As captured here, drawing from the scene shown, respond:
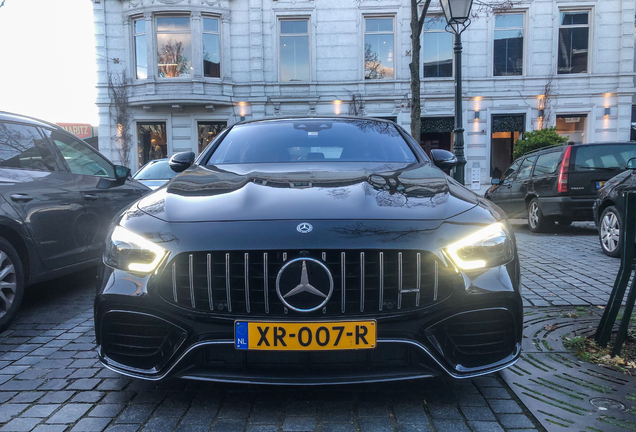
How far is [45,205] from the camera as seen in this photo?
4.11 meters

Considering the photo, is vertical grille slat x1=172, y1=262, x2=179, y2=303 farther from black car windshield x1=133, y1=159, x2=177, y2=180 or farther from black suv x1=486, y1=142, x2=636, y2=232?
black suv x1=486, y1=142, x2=636, y2=232

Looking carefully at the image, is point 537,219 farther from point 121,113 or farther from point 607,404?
point 121,113

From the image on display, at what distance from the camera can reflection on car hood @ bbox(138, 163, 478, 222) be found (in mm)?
2312

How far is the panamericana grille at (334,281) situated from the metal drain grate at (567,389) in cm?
83

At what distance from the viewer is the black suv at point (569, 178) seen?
26.9 feet

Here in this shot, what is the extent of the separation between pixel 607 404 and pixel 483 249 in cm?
102

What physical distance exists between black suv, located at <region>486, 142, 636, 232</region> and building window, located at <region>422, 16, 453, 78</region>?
11692 mm

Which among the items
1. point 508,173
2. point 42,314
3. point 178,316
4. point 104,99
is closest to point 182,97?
point 104,99

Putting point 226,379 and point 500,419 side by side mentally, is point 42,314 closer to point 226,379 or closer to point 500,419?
point 226,379

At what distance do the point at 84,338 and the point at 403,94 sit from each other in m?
18.3

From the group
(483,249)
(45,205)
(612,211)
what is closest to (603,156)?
(612,211)

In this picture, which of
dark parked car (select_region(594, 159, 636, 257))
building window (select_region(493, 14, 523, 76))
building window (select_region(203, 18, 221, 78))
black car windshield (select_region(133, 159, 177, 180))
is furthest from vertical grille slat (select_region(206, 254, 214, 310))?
building window (select_region(493, 14, 523, 76))

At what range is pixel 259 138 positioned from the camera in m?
3.83

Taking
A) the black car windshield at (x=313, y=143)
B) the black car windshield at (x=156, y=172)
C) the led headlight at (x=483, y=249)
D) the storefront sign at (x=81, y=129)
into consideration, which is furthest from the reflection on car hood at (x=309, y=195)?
the storefront sign at (x=81, y=129)
